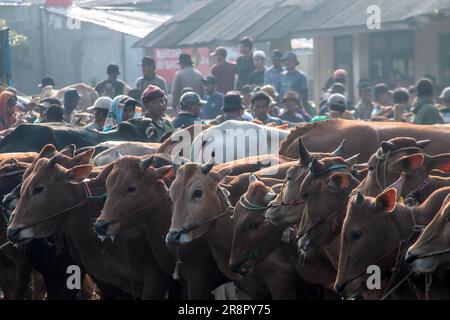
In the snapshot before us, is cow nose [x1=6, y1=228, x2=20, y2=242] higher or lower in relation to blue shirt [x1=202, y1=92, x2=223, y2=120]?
lower

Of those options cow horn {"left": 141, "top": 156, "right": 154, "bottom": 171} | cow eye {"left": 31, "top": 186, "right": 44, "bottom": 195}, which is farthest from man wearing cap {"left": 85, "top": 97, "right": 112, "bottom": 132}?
cow horn {"left": 141, "top": 156, "right": 154, "bottom": 171}

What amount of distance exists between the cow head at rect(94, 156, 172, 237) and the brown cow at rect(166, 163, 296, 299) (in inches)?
24.7

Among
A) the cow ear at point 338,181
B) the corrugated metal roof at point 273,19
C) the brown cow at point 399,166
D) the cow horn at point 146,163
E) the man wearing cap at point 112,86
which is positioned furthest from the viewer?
the corrugated metal roof at point 273,19

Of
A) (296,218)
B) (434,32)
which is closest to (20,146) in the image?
(296,218)

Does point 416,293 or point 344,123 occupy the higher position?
point 344,123

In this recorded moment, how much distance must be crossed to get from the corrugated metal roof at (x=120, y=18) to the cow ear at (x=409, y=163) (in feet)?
68.1

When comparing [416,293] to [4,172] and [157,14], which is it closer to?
[4,172]

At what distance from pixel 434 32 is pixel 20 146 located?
11645mm

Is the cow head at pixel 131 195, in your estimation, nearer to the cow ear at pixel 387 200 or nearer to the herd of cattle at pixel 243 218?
the herd of cattle at pixel 243 218

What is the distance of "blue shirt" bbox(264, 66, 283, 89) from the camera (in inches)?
751

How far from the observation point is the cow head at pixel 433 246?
712 centimetres

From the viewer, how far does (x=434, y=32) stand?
22094 mm

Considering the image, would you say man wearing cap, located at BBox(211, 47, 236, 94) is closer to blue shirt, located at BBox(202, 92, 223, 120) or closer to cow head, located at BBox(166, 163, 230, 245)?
blue shirt, located at BBox(202, 92, 223, 120)

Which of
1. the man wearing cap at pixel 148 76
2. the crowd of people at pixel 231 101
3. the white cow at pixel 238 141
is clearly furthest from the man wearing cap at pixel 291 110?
the white cow at pixel 238 141
